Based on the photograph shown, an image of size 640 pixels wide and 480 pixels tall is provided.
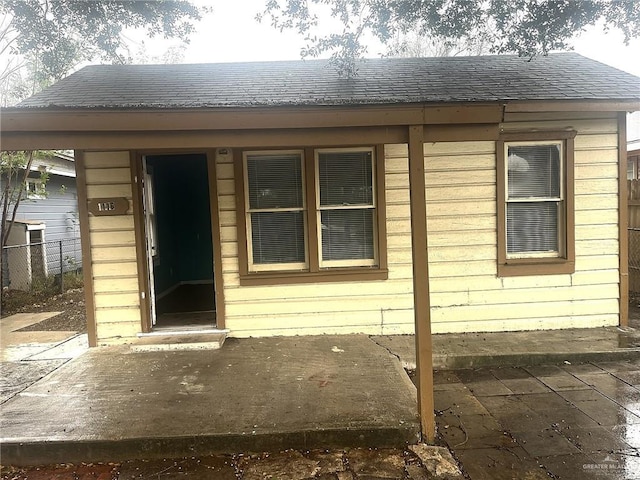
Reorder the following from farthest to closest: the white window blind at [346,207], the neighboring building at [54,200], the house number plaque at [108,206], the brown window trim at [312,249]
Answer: the neighboring building at [54,200] < the white window blind at [346,207] < the brown window trim at [312,249] < the house number plaque at [108,206]

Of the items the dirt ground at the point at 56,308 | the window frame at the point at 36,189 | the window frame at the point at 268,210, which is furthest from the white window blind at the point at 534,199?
the window frame at the point at 36,189

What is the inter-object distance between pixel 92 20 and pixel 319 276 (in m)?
5.06

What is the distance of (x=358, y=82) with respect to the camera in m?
5.39

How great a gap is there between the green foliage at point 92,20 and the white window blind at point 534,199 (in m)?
5.00

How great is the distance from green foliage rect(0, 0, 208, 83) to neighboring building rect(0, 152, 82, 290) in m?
2.84

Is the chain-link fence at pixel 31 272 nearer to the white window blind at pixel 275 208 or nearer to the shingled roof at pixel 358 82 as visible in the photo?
the shingled roof at pixel 358 82

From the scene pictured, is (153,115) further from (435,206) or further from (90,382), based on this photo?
(435,206)

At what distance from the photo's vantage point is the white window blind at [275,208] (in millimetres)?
5309

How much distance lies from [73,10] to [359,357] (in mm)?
6256

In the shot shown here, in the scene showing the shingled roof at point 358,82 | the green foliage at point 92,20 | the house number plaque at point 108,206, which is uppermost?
the green foliage at point 92,20

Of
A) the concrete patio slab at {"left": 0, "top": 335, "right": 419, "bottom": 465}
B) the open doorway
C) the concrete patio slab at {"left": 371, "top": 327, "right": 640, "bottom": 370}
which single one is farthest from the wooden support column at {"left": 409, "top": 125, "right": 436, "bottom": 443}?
the open doorway

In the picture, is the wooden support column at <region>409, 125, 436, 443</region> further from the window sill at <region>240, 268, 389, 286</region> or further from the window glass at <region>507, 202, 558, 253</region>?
the window glass at <region>507, 202, 558, 253</region>

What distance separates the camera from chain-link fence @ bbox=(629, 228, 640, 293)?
24.8 feet

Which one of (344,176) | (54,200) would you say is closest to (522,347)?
(344,176)
